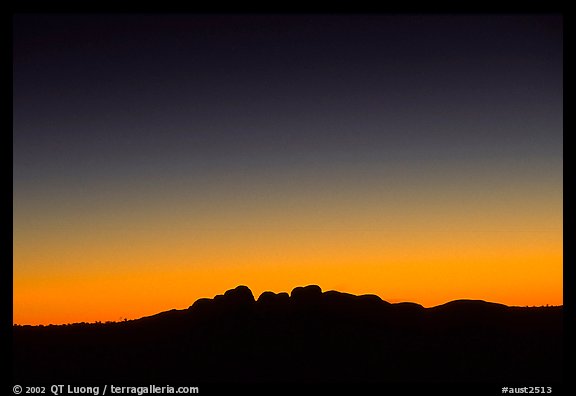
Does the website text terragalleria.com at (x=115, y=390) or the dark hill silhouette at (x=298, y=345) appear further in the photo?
the dark hill silhouette at (x=298, y=345)

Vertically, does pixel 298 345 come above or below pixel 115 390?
below

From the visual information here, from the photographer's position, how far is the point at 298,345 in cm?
903

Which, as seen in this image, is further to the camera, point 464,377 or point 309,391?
point 464,377

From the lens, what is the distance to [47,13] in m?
5.09

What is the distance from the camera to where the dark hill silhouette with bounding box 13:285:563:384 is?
8.41 meters

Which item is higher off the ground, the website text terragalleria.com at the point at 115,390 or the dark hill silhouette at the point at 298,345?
the website text terragalleria.com at the point at 115,390

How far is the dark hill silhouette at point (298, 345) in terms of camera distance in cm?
841

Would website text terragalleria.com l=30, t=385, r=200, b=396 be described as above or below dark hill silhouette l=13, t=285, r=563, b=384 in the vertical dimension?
above

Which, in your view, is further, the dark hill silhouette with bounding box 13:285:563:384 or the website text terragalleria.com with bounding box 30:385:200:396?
the dark hill silhouette with bounding box 13:285:563:384

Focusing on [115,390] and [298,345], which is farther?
[298,345]
